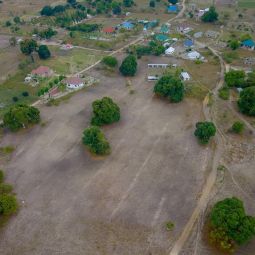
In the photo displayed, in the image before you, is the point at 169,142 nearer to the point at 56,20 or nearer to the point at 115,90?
the point at 115,90

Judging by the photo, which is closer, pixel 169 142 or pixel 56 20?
pixel 169 142

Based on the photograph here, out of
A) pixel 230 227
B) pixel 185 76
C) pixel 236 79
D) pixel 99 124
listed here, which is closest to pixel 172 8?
pixel 185 76

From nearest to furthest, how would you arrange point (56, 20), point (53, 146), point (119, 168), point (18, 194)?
point (18, 194) < point (119, 168) < point (53, 146) < point (56, 20)

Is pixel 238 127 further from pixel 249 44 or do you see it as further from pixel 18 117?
pixel 249 44

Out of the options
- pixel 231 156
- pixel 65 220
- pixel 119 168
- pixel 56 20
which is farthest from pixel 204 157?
pixel 56 20

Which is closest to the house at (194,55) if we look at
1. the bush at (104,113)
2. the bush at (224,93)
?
the bush at (224,93)

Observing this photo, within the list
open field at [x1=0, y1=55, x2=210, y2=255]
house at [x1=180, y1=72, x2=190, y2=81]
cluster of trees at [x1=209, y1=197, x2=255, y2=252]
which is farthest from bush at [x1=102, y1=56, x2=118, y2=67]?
cluster of trees at [x1=209, y1=197, x2=255, y2=252]
